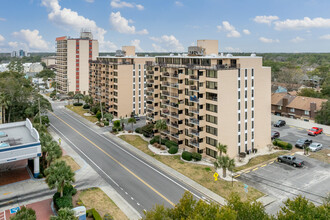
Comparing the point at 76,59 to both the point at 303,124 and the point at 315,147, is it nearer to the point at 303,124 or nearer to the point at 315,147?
the point at 303,124

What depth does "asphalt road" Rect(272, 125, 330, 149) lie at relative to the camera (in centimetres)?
6391

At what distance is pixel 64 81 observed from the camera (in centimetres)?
13825

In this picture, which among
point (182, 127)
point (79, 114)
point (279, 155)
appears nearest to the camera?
point (279, 155)

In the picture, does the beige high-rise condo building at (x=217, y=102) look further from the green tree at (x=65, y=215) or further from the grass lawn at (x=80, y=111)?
the grass lawn at (x=80, y=111)

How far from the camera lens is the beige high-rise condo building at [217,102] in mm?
50000

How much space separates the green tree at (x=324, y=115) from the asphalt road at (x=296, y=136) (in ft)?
21.6

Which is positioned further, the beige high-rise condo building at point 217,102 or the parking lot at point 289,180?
the beige high-rise condo building at point 217,102

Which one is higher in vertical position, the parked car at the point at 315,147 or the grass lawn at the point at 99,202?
the parked car at the point at 315,147

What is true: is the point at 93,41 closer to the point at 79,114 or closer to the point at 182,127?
the point at 79,114

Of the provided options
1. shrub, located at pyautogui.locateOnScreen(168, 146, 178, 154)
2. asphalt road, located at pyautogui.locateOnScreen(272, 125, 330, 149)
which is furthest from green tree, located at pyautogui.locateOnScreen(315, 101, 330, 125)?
shrub, located at pyautogui.locateOnScreen(168, 146, 178, 154)

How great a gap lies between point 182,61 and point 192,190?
103ft

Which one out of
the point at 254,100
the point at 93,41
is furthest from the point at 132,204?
the point at 93,41

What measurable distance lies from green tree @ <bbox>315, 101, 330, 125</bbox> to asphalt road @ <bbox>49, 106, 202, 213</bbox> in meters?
55.5

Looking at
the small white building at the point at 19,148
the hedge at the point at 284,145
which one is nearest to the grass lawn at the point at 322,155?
the hedge at the point at 284,145
